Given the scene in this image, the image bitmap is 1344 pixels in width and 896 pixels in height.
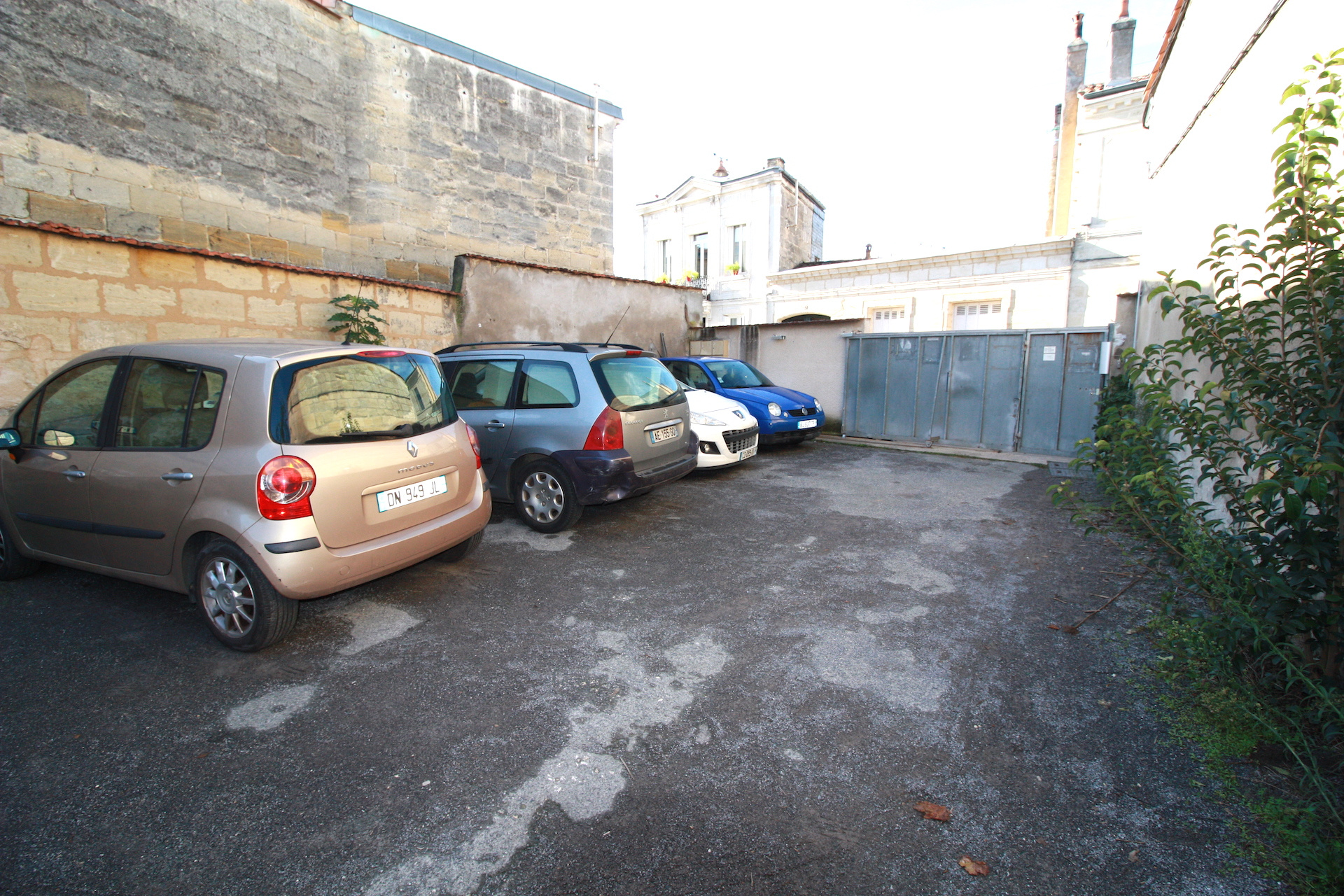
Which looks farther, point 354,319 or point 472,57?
point 472,57

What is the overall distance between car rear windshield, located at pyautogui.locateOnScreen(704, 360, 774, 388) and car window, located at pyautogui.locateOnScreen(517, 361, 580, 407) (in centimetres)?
477

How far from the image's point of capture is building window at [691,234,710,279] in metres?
23.2

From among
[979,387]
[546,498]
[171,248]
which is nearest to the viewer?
[546,498]

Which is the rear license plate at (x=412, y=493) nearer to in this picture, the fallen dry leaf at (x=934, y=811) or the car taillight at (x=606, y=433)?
the car taillight at (x=606, y=433)

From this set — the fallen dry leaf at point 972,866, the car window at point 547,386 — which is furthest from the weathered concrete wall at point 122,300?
the fallen dry leaf at point 972,866

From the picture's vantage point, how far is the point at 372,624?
3.74m

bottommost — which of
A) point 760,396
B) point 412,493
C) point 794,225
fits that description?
point 412,493

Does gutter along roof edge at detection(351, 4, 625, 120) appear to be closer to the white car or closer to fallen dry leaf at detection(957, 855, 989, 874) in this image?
the white car

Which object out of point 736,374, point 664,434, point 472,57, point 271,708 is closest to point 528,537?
point 664,434

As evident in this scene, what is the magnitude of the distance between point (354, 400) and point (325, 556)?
0.91 meters

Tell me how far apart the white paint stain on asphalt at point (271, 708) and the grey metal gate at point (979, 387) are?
10210 millimetres

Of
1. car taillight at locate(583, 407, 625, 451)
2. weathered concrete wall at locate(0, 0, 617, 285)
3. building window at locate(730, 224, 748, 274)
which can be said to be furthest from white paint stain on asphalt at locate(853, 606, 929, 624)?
building window at locate(730, 224, 748, 274)

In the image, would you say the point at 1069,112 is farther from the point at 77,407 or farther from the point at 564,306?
the point at 77,407

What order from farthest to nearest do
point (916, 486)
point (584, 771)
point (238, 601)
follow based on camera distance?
point (916, 486), point (238, 601), point (584, 771)
